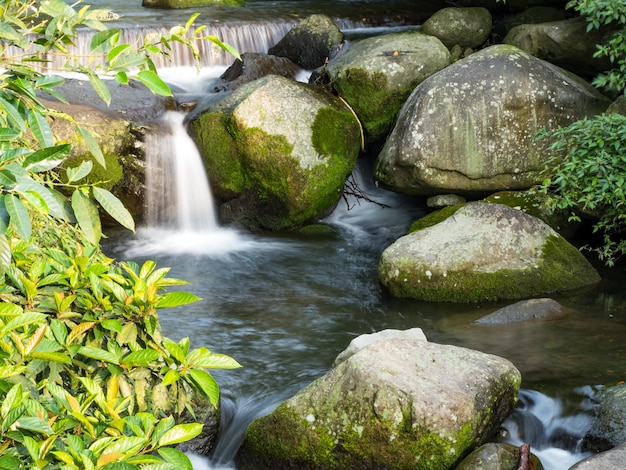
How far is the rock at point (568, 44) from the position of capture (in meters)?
9.10

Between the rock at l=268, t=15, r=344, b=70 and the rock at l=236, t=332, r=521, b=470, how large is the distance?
22.6 ft

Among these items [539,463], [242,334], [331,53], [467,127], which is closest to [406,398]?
[539,463]

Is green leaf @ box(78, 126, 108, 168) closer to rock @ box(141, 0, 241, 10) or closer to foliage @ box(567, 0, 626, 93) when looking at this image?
foliage @ box(567, 0, 626, 93)

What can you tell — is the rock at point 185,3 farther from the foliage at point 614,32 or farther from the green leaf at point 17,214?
the green leaf at point 17,214

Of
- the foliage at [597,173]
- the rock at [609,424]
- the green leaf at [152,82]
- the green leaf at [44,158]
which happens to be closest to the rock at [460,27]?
the foliage at [597,173]

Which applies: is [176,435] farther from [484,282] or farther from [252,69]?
[252,69]

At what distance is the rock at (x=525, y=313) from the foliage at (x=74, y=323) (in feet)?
12.6

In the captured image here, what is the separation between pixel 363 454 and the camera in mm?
4348

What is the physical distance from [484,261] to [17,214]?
554 cm

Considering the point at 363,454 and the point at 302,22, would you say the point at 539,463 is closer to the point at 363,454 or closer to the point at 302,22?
the point at 363,454

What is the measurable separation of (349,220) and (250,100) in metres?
1.93

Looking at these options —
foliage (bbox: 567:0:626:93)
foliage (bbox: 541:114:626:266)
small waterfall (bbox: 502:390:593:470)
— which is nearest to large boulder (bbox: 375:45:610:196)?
foliage (bbox: 567:0:626:93)

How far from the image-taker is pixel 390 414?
14.1 ft

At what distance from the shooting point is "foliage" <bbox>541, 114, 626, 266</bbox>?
23.4 feet
